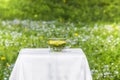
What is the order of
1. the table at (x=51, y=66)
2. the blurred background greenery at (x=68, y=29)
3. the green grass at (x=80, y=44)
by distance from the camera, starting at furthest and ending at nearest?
the blurred background greenery at (x=68, y=29)
the green grass at (x=80, y=44)
the table at (x=51, y=66)

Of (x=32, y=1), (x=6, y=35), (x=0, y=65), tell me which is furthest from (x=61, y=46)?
(x=32, y=1)

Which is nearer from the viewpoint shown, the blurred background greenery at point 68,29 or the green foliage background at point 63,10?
the blurred background greenery at point 68,29

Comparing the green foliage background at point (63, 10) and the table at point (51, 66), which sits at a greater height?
the green foliage background at point (63, 10)

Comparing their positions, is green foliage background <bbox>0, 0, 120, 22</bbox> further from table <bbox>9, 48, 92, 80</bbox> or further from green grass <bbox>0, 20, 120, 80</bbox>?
table <bbox>9, 48, 92, 80</bbox>

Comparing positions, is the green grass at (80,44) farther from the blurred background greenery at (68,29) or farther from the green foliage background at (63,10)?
the green foliage background at (63,10)

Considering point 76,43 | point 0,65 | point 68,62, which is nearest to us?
point 68,62

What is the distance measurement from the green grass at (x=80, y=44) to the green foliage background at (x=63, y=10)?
6.11 ft

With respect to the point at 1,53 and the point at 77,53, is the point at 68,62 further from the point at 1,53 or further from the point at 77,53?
the point at 1,53

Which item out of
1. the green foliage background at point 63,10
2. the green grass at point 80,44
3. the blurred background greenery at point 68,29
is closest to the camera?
the green grass at point 80,44

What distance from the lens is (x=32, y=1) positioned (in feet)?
39.1

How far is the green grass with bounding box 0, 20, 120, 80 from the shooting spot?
5.99 meters

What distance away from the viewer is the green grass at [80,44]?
5992mm

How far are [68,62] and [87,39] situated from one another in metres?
3.28

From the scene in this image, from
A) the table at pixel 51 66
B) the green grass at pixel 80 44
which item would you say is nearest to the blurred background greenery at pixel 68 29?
the green grass at pixel 80 44
